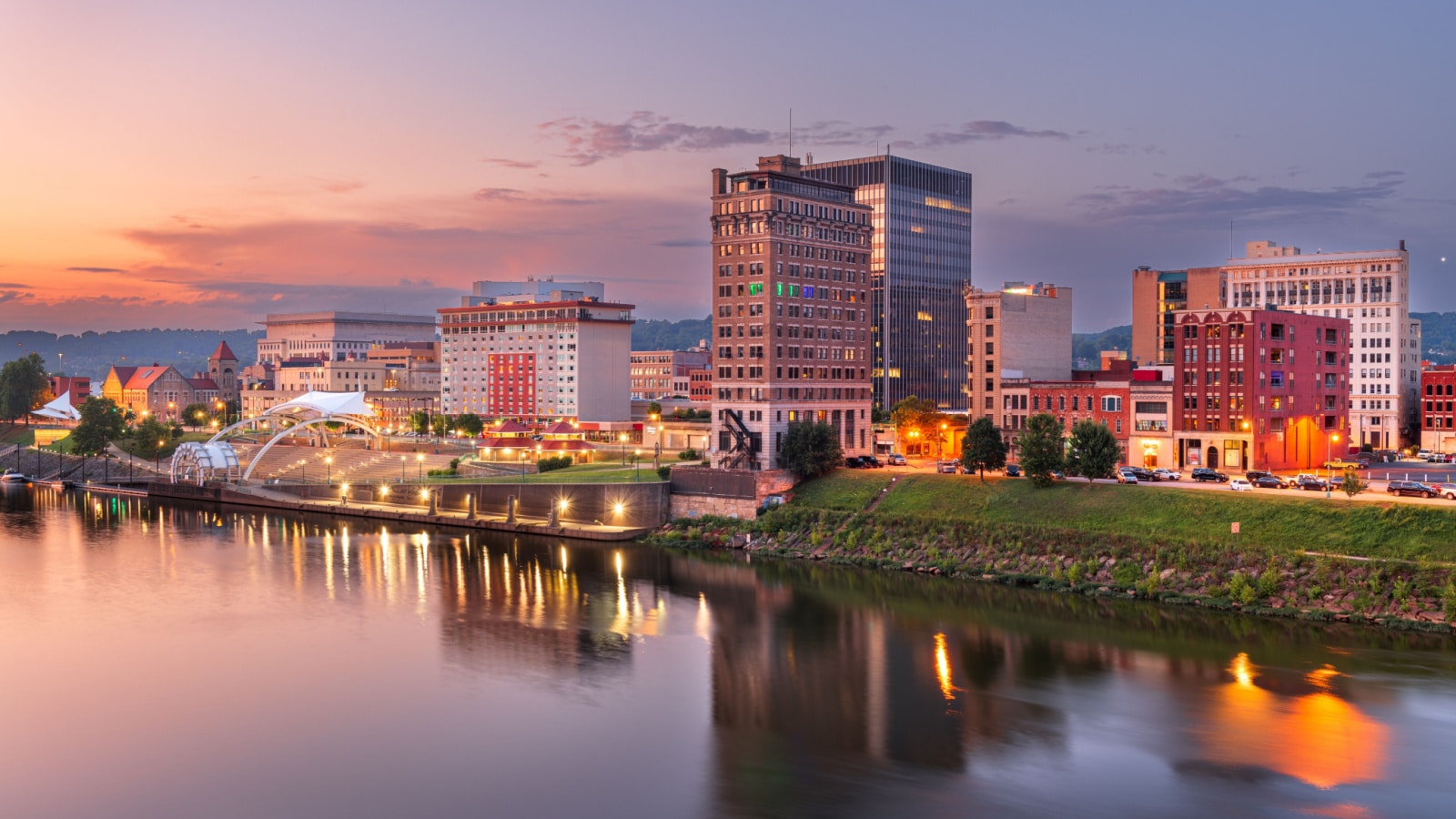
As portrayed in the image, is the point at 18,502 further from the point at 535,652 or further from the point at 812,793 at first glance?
the point at 812,793

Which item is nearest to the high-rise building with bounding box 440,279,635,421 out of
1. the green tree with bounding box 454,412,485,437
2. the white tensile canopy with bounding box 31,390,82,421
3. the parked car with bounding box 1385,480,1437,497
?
the green tree with bounding box 454,412,485,437

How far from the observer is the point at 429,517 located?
10319cm

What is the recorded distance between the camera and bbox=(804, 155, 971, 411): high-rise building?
169m

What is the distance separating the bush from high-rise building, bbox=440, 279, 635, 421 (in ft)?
199

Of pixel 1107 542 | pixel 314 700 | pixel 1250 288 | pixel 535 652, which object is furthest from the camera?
pixel 1250 288

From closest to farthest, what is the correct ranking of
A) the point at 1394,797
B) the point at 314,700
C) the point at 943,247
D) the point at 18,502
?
the point at 1394,797 < the point at 314,700 < the point at 18,502 < the point at 943,247

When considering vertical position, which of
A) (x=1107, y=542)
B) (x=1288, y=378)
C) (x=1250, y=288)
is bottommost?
(x=1107, y=542)

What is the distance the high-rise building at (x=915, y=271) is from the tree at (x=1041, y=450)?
8677 cm

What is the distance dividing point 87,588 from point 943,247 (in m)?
131

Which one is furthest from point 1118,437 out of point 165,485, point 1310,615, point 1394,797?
point 165,485

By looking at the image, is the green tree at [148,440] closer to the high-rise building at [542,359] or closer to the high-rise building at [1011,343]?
the high-rise building at [542,359]

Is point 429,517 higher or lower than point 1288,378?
lower

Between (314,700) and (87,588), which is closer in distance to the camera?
(314,700)

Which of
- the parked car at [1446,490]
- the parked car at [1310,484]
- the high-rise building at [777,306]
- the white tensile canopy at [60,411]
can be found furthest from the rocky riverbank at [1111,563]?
the white tensile canopy at [60,411]
